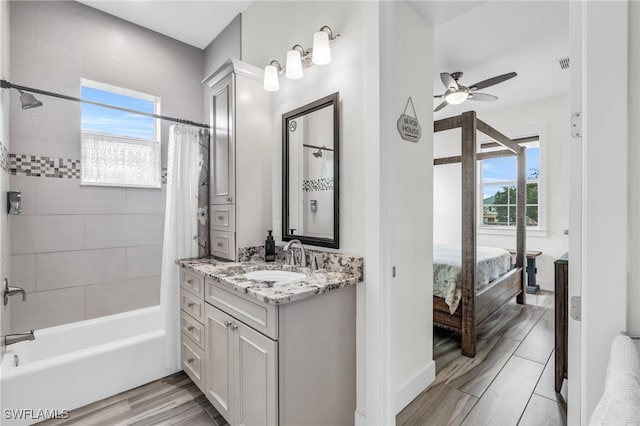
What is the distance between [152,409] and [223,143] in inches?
71.9

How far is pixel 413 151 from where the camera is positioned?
1.91 metres

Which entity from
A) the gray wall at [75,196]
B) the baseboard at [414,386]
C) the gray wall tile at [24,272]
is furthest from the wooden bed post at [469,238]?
the gray wall tile at [24,272]

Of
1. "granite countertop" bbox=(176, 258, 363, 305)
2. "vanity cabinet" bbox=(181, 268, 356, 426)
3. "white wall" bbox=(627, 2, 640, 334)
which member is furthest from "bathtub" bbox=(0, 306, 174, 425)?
"white wall" bbox=(627, 2, 640, 334)

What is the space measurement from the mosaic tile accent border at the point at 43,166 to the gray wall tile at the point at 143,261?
2.52 feet

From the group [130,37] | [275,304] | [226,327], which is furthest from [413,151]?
[130,37]

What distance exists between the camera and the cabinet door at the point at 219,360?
1.62 meters

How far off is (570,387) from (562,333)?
1.46 m

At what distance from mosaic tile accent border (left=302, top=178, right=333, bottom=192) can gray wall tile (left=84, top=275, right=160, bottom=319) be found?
184 centimetres

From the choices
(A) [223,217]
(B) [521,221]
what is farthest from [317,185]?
(B) [521,221]

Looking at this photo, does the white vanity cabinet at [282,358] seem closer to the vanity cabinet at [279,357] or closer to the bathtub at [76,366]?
the vanity cabinet at [279,357]

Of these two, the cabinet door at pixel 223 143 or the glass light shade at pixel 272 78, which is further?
the cabinet door at pixel 223 143

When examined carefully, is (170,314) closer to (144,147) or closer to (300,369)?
(300,369)

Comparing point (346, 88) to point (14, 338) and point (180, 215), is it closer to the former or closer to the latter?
point (180, 215)

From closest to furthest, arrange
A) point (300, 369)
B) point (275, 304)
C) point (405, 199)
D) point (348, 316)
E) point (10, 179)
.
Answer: point (275, 304) < point (300, 369) < point (348, 316) < point (405, 199) < point (10, 179)
